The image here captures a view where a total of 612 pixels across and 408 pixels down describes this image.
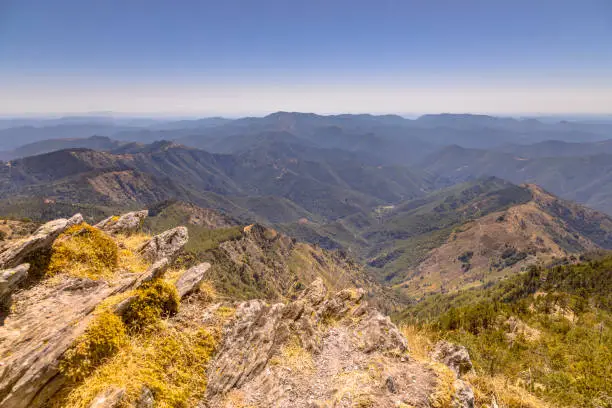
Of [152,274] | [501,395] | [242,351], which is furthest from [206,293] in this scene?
[501,395]

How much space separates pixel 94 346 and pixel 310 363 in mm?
10159

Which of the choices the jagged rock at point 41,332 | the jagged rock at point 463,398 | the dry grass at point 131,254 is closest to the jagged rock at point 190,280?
the jagged rock at point 41,332

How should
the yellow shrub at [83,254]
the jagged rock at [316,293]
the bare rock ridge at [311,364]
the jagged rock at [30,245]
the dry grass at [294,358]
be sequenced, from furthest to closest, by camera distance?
the jagged rock at [316,293], the yellow shrub at [83,254], the jagged rock at [30,245], the dry grass at [294,358], the bare rock ridge at [311,364]

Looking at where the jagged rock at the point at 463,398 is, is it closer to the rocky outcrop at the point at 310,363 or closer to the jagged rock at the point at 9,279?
the rocky outcrop at the point at 310,363

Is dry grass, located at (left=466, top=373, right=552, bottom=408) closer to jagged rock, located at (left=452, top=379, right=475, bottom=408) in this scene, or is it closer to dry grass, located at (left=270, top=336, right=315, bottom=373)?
jagged rock, located at (left=452, top=379, right=475, bottom=408)

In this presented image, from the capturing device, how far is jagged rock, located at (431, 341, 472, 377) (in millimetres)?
17031

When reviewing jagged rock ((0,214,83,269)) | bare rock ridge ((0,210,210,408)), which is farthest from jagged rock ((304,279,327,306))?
jagged rock ((0,214,83,269))

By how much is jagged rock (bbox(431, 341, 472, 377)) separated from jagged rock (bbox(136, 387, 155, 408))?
15.8 m

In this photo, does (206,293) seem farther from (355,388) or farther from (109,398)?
(355,388)

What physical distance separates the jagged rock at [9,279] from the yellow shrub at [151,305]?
5.89m

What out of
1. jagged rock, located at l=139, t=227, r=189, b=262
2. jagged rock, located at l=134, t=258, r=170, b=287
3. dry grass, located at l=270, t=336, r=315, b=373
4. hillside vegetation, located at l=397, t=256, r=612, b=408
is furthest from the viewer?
jagged rock, located at l=139, t=227, r=189, b=262

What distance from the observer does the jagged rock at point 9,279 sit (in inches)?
531

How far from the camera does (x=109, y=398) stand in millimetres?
10102

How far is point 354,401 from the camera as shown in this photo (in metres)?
12.2
